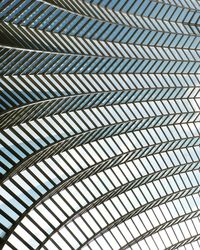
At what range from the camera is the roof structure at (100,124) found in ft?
72.5

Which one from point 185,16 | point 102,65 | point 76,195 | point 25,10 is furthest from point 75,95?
point 185,16

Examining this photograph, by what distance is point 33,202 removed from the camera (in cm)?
2325

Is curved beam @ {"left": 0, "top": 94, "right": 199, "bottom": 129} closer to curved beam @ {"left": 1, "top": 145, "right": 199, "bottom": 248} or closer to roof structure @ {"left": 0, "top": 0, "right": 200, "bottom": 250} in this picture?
roof structure @ {"left": 0, "top": 0, "right": 200, "bottom": 250}

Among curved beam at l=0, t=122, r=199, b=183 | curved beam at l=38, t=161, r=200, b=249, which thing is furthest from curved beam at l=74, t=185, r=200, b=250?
curved beam at l=0, t=122, r=199, b=183

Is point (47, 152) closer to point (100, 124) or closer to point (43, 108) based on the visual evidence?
point (43, 108)

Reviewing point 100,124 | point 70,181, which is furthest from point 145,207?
point 70,181

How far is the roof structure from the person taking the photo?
72.5 ft

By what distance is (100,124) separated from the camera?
3094 centimetres

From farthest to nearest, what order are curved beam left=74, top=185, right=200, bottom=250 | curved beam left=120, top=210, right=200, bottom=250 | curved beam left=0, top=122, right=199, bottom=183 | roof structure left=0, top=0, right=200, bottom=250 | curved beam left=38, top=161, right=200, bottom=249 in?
curved beam left=120, top=210, right=200, bottom=250, curved beam left=74, top=185, right=200, bottom=250, curved beam left=38, top=161, right=200, bottom=249, roof structure left=0, top=0, right=200, bottom=250, curved beam left=0, top=122, right=199, bottom=183

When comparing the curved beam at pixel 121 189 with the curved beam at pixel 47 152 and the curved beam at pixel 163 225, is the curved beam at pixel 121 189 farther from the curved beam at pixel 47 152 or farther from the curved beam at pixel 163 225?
the curved beam at pixel 47 152

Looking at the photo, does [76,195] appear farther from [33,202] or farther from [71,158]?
[33,202]

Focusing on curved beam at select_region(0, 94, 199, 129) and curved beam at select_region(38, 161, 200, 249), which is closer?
curved beam at select_region(0, 94, 199, 129)

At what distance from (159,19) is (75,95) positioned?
31.8ft

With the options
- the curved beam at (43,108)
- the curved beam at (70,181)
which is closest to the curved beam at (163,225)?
the curved beam at (70,181)
